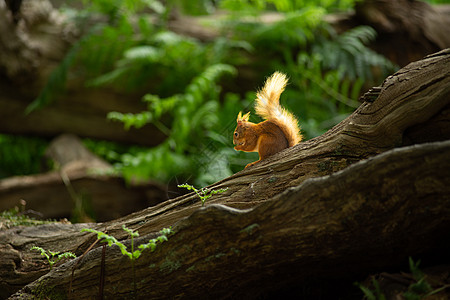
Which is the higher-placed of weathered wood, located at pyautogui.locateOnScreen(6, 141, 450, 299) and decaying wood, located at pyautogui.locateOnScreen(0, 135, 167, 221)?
decaying wood, located at pyautogui.locateOnScreen(0, 135, 167, 221)

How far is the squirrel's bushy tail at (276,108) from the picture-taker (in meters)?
2.27

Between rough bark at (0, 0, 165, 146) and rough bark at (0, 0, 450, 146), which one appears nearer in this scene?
rough bark at (0, 0, 450, 146)

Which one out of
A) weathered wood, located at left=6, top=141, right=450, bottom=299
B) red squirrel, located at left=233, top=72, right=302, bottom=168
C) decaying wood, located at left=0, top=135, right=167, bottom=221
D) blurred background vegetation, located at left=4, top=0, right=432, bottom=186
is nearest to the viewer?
weathered wood, located at left=6, top=141, right=450, bottom=299

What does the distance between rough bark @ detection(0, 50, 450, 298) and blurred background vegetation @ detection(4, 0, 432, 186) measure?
252 cm

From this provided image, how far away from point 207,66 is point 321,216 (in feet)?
14.1

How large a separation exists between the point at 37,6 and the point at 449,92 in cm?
544

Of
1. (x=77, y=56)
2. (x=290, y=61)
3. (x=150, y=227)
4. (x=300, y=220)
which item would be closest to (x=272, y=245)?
(x=300, y=220)

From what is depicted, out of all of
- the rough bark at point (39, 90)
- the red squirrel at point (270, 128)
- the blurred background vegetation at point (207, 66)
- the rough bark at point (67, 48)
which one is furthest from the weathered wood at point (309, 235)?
the rough bark at point (39, 90)

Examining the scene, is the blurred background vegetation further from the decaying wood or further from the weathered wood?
the weathered wood

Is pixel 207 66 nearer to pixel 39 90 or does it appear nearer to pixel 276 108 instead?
pixel 39 90

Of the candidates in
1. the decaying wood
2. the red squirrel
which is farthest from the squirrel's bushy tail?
the decaying wood

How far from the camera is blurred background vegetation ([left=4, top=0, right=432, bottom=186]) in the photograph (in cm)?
488

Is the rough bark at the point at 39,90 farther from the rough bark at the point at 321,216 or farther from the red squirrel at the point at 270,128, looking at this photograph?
the rough bark at the point at 321,216

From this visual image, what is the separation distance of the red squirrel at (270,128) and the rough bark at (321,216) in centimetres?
16
